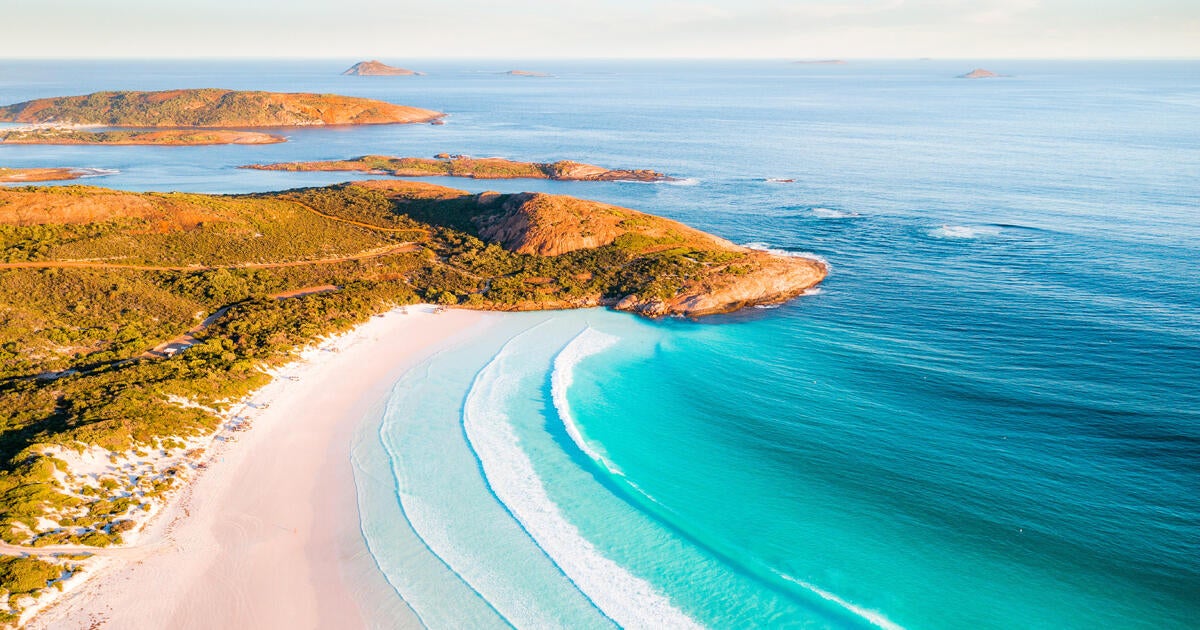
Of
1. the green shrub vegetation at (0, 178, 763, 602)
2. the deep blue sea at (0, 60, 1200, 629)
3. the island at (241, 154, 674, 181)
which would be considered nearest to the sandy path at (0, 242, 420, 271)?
Result: the green shrub vegetation at (0, 178, 763, 602)

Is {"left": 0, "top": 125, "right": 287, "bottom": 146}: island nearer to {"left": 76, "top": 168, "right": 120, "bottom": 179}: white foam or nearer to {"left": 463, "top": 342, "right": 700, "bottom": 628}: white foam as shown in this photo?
{"left": 76, "top": 168, "right": 120, "bottom": 179}: white foam

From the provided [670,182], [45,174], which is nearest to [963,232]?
[670,182]

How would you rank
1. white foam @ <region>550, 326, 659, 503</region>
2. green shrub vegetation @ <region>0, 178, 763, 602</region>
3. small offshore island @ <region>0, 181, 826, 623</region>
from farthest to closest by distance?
white foam @ <region>550, 326, 659, 503</region>, green shrub vegetation @ <region>0, 178, 763, 602</region>, small offshore island @ <region>0, 181, 826, 623</region>

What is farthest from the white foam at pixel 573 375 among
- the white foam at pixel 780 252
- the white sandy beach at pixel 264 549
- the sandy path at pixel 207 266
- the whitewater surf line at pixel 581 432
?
the white foam at pixel 780 252

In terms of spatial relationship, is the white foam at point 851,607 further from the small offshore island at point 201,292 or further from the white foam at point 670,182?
the white foam at point 670,182

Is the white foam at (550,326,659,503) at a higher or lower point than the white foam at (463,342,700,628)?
higher

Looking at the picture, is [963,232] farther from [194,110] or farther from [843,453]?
[194,110]
